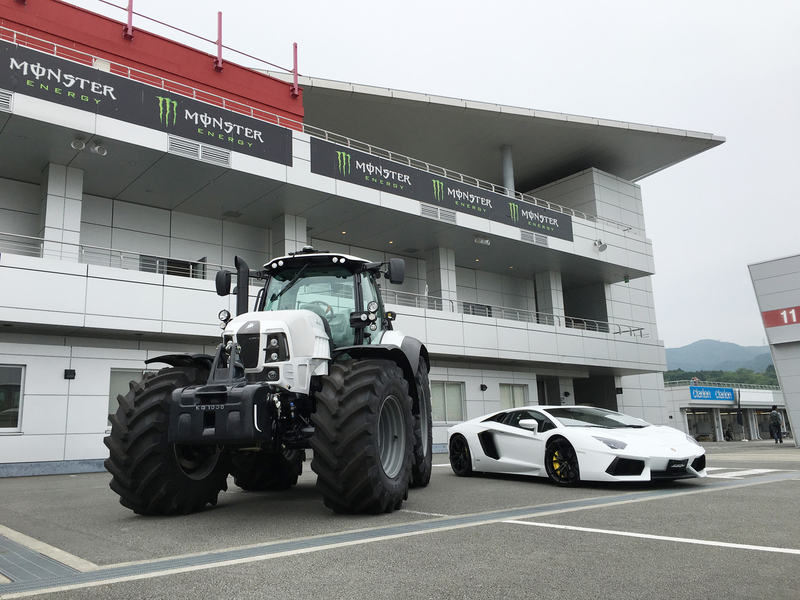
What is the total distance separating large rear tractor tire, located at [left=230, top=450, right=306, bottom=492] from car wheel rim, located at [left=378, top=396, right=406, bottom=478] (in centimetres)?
205

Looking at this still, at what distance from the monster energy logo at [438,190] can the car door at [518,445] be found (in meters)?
15.6

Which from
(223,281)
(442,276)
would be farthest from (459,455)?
(442,276)

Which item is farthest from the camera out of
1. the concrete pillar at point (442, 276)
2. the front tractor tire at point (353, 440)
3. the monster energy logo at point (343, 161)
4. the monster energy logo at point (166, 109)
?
the concrete pillar at point (442, 276)

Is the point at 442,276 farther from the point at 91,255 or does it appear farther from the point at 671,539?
the point at 671,539

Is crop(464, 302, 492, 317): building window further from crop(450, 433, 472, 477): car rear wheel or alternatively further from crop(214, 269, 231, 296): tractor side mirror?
crop(214, 269, 231, 296): tractor side mirror

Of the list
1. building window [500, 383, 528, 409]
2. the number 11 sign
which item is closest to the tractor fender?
Result: building window [500, 383, 528, 409]

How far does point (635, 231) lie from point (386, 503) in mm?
33493

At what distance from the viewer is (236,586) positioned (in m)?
3.76

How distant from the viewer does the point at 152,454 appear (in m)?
6.34

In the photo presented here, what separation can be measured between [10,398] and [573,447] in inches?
566

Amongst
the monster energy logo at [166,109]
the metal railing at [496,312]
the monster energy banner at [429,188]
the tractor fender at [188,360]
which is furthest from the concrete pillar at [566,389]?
the tractor fender at [188,360]

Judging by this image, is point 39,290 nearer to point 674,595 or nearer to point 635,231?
point 674,595

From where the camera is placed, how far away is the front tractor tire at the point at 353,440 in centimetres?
591

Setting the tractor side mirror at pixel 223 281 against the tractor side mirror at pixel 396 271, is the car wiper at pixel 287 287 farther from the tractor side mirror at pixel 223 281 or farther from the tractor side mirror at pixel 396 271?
the tractor side mirror at pixel 396 271
